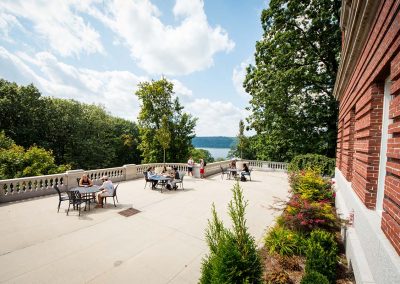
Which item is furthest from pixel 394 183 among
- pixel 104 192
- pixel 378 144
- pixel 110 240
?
pixel 104 192

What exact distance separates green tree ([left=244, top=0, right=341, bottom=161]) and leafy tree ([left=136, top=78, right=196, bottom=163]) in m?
9.38

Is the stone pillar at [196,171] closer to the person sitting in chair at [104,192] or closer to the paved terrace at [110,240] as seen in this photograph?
the paved terrace at [110,240]

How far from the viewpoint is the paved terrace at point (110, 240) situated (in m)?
4.65

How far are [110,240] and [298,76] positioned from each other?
1701 centimetres

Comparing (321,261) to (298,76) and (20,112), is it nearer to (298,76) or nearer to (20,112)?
(298,76)

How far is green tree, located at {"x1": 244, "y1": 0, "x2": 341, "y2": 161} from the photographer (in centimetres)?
1661

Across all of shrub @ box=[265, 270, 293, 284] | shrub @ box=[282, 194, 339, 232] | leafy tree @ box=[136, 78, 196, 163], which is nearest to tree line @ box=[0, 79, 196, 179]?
leafy tree @ box=[136, 78, 196, 163]

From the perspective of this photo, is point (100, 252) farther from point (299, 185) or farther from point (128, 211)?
point (299, 185)

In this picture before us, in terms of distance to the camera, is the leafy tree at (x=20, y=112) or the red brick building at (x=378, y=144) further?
the leafy tree at (x=20, y=112)

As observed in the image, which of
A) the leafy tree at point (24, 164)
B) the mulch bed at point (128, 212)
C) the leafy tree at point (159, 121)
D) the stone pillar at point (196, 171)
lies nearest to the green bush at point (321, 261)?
the mulch bed at point (128, 212)

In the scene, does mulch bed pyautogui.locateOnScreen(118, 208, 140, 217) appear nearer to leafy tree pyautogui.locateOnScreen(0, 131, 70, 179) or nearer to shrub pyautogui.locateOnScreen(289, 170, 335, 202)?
shrub pyautogui.locateOnScreen(289, 170, 335, 202)

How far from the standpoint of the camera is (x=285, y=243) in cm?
559

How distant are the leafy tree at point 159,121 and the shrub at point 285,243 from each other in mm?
16899

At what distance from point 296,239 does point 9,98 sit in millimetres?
31439
